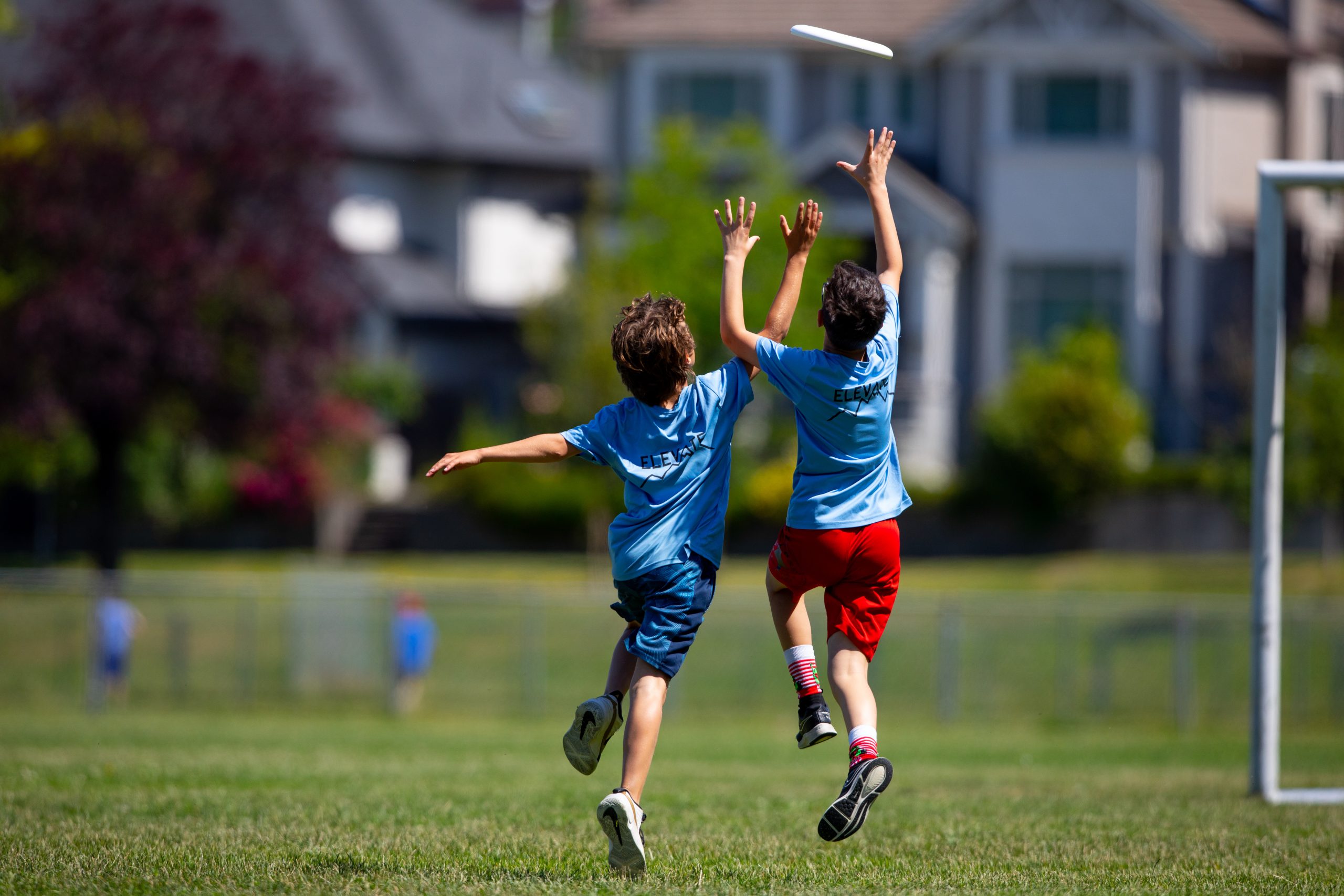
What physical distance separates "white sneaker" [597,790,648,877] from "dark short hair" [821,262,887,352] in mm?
1951

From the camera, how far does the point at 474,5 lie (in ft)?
210

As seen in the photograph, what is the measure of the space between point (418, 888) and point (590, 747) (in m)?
0.90

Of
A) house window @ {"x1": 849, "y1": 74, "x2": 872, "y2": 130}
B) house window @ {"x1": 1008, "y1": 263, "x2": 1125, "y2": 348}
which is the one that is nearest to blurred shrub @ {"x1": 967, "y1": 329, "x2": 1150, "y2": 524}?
house window @ {"x1": 1008, "y1": 263, "x2": 1125, "y2": 348}

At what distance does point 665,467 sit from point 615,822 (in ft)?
4.45

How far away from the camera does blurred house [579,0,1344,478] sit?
101 ft

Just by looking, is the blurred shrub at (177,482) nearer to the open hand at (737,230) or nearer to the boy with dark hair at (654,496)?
the open hand at (737,230)

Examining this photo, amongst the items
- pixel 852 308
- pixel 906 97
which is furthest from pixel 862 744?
pixel 906 97

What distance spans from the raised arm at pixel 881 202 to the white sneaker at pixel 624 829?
2345mm

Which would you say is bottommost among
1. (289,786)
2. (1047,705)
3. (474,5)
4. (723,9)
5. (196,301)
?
(1047,705)

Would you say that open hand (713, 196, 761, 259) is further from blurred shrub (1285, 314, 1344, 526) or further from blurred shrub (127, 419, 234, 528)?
blurred shrub (127, 419, 234, 528)

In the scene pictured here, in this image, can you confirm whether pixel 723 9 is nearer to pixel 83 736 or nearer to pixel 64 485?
pixel 64 485

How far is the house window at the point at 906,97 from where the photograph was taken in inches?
1275

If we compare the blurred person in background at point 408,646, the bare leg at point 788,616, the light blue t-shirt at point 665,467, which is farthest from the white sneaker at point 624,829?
the blurred person in background at point 408,646

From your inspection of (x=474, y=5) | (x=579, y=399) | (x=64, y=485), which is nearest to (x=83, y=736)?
(x=579, y=399)
